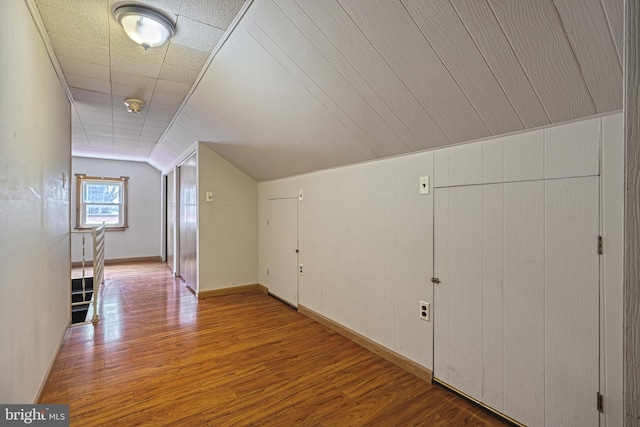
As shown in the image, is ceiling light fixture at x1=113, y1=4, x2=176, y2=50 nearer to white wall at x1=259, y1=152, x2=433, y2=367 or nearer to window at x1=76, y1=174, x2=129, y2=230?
white wall at x1=259, y1=152, x2=433, y2=367

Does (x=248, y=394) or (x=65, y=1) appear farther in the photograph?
(x=248, y=394)

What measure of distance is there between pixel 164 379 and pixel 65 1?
2.67 metres

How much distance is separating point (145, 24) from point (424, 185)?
2.26 m

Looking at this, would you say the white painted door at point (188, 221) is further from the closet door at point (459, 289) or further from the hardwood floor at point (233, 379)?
the closet door at point (459, 289)

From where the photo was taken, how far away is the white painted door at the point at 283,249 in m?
4.03

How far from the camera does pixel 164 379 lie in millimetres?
2322

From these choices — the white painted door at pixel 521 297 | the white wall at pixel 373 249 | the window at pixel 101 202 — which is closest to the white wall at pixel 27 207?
the white wall at pixel 373 249

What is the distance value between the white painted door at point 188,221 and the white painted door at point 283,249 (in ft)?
3.72

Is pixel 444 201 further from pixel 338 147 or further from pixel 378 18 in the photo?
pixel 378 18

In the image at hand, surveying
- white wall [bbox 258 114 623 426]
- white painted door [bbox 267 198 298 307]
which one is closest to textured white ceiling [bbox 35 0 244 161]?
white wall [bbox 258 114 623 426]

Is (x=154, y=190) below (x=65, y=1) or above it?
below

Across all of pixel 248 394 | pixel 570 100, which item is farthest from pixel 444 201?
pixel 248 394

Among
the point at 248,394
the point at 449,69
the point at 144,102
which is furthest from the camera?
the point at 144,102

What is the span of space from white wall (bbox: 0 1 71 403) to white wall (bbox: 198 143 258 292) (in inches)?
72.3
